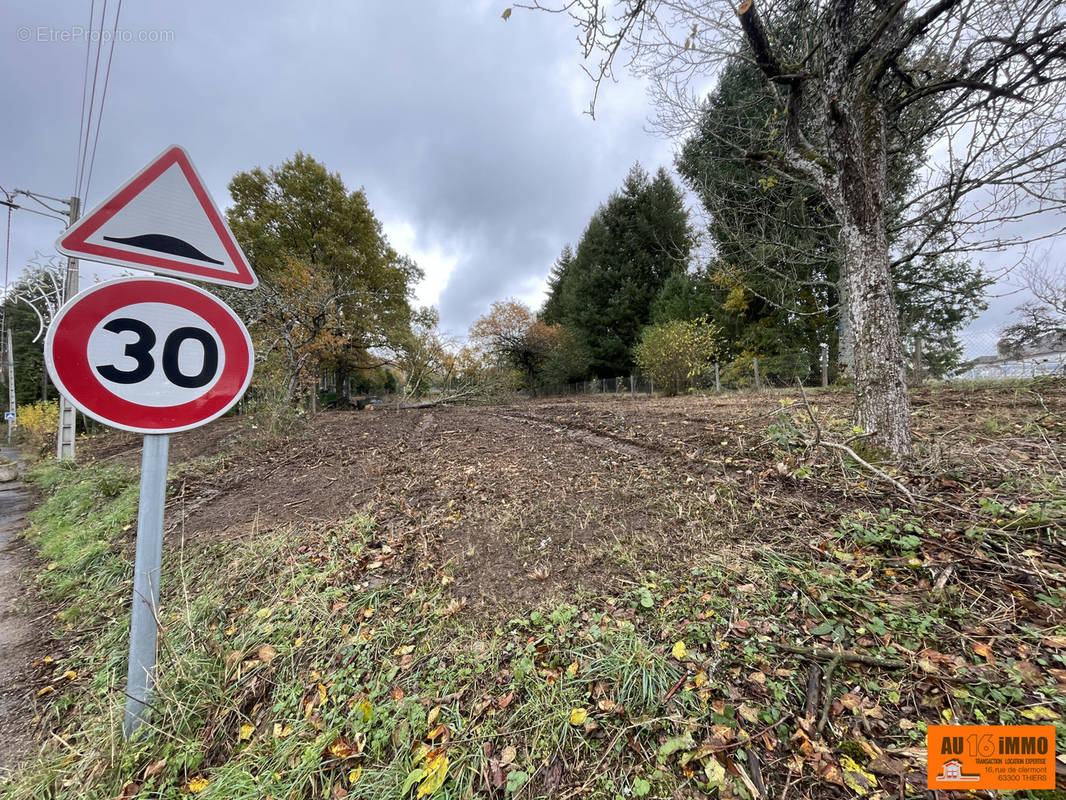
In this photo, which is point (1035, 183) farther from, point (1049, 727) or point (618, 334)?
point (618, 334)

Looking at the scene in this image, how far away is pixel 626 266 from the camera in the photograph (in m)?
19.3

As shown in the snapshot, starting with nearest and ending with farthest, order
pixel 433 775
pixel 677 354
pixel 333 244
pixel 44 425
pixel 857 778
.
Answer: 1. pixel 857 778
2. pixel 433 775
3. pixel 44 425
4. pixel 677 354
5. pixel 333 244

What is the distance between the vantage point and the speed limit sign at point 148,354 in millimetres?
1054

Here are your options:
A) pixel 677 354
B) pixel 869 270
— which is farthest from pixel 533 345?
pixel 869 270

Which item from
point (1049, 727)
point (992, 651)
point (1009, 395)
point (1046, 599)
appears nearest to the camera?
point (1049, 727)

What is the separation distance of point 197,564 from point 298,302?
715cm

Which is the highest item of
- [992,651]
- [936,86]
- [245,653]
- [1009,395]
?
[936,86]

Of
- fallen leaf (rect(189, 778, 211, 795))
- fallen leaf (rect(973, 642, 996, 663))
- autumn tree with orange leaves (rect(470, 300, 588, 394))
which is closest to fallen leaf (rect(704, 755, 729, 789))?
fallen leaf (rect(973, 642, 996, 663))

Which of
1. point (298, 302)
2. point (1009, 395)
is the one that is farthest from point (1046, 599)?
point (298, 302)

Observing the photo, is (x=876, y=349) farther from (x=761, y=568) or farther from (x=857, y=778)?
(x=857, y=778)

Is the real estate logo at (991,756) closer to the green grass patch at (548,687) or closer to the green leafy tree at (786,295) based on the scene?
the green grass patch at (548,687)

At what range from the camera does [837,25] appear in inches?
105

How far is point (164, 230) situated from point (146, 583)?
1.19m

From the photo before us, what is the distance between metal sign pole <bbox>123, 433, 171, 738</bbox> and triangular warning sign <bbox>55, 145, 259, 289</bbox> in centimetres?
60
